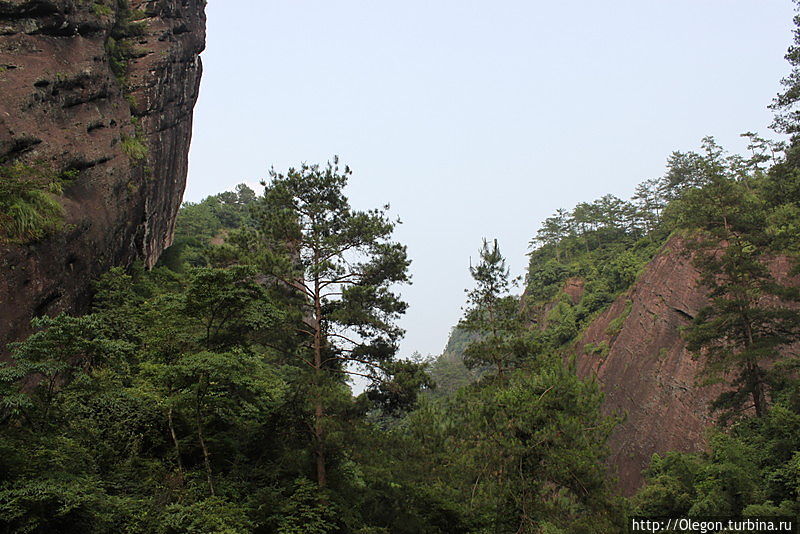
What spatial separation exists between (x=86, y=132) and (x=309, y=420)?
43.1 feet

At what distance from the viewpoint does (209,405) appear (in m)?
10.9

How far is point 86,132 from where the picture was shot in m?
16.6

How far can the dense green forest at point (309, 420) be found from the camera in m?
8.74

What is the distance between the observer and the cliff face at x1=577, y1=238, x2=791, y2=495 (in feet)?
76.8

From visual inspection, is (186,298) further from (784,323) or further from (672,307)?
(672,307)

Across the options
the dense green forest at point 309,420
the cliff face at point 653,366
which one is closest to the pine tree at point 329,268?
the dense green forest at point 309,420

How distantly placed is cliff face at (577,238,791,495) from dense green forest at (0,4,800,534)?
6.58m

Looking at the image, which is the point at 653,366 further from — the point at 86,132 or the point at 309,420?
the point at 86,132

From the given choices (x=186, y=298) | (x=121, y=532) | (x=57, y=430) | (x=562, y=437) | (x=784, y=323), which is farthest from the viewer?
(x=784, y=323)

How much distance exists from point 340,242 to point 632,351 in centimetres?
2277

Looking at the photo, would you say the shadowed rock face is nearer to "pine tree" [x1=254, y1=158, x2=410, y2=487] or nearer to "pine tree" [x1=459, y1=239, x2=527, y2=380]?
"pine tree" [x1=254, y1=158, x2=410, y2=487]

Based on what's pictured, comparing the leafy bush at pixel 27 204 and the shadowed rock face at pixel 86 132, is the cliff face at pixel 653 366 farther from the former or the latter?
the leafy bush at pixel 27 204

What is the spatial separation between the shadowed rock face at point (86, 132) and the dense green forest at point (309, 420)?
54.9 inches

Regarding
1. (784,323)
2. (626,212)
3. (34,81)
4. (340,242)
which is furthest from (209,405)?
(626,212)
